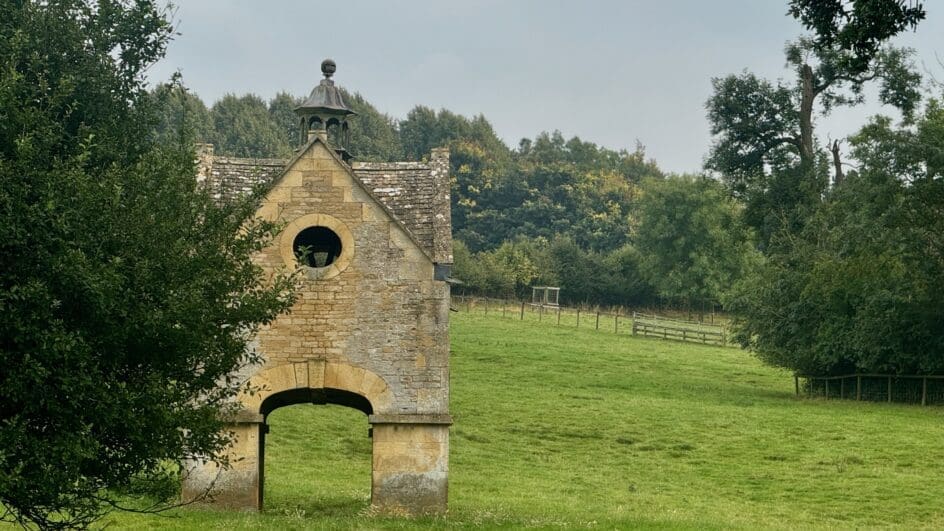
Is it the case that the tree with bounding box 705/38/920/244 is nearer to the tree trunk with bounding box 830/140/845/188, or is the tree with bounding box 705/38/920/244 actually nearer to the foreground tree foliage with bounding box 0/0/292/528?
the tree trunk with bounding box 830/140/845/188

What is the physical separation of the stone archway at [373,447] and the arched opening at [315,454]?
1.14 ft

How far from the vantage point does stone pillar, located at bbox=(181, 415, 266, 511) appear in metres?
20.6

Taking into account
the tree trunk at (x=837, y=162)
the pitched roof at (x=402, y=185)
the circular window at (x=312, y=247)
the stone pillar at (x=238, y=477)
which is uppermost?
the tree trunk at (x=837, y=162)

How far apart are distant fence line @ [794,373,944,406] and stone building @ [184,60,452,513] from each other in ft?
86.5

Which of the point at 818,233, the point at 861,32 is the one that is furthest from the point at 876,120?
the point at 861,32

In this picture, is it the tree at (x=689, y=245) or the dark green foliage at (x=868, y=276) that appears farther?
the tree at (x=689, y=245)

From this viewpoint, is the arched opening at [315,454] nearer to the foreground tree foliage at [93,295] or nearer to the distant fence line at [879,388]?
the foreground tree foliage at [93,295]

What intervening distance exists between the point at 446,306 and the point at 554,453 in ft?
47.1

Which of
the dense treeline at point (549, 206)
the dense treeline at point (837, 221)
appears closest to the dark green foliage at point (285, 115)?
the dense treeline at point (549, 206)

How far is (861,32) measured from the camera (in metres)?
13.9

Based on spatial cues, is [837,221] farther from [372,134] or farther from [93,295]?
[372,134]

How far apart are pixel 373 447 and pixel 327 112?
6622mm

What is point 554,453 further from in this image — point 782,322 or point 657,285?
point 657,285

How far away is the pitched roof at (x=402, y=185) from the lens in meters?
21.7
